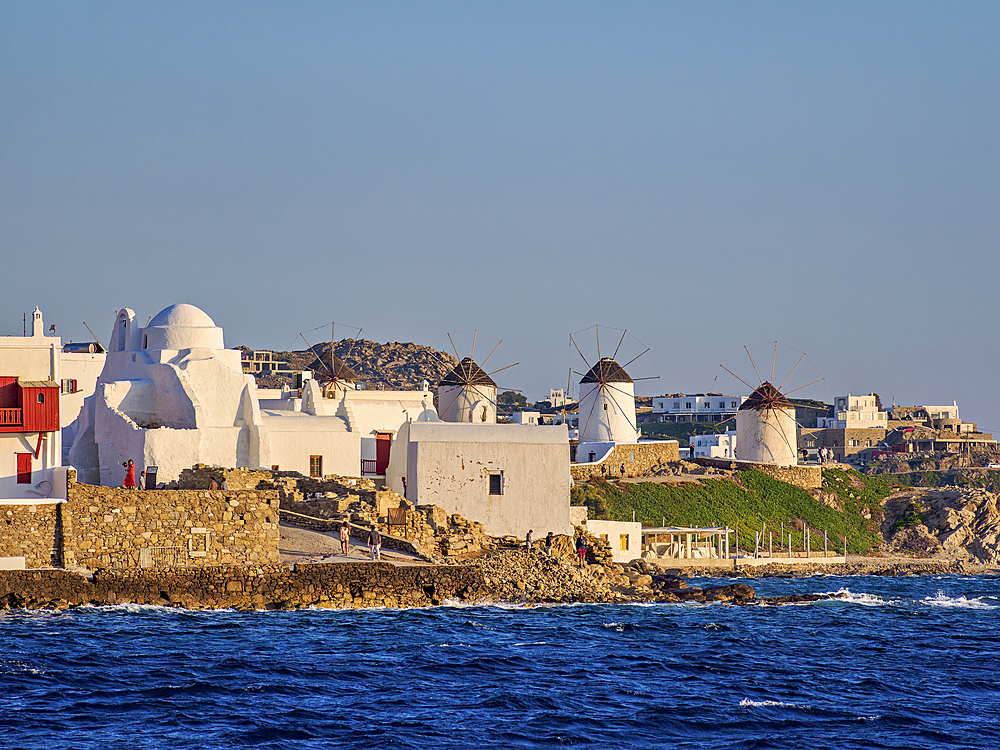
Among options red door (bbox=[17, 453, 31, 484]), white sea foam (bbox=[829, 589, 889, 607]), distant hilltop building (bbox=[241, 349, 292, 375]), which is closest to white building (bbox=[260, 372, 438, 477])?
red door (bbox=[17, 453, 31, 484])

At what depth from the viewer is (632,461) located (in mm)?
66000

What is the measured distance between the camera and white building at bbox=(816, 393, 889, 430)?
4503 inches

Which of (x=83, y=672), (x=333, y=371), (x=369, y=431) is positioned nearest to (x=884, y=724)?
(x=83, y=672)

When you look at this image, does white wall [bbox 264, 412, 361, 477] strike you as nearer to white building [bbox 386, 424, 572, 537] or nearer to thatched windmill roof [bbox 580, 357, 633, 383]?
white building [bbox 386, 424, 572, 537]

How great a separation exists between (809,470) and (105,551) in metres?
49.3

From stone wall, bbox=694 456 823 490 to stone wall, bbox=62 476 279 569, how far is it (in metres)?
44.1

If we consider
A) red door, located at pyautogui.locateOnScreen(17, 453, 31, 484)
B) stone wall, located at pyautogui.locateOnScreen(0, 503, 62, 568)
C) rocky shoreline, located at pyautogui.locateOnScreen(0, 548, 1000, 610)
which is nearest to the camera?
rocky shoreline, located at pyautogui.locateOnScreen(0, 548, 1000, 610)

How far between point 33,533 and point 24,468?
2831mm

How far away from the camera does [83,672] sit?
20.8m

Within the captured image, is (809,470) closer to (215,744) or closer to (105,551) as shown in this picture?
(105,551)

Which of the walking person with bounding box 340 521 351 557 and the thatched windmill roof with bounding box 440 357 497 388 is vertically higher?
the thatched windmill roof with bounding box 440 357 497 388

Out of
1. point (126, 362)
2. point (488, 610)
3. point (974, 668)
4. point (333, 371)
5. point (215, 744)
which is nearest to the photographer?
point (215, 744)

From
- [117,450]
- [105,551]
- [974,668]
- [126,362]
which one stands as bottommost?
[974,668]

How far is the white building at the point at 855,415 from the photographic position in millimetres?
114375
